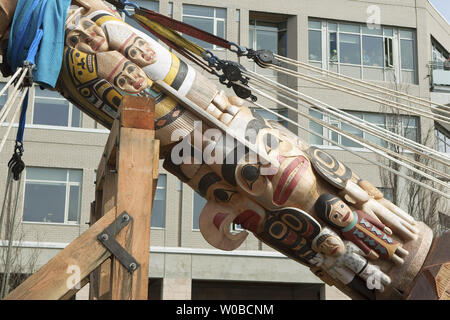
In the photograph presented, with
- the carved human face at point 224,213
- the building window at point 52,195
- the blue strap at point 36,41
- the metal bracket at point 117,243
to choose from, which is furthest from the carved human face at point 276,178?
the building window at point 52,195

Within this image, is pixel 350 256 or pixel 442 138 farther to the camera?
pixel 442 138

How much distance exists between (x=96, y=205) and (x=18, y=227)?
40.5 feet

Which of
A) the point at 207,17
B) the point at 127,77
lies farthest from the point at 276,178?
the point at 207,17

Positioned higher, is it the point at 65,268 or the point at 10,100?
the point at 10,100

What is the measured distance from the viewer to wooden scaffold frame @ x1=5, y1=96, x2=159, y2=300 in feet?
12.6

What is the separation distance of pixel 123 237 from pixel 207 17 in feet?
53.9

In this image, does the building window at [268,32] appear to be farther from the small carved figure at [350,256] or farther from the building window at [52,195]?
the small carved figure at [350,256]

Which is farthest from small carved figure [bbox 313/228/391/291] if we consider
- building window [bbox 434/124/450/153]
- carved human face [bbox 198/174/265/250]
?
building window [bbox 434/124/450/153]

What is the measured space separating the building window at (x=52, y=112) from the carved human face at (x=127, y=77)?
1372cm

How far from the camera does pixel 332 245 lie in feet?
17.6

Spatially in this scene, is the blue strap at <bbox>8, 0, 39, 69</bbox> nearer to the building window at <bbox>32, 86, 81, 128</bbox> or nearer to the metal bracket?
the metal bracket

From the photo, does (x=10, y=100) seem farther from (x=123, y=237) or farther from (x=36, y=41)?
(x=123, y=237)
